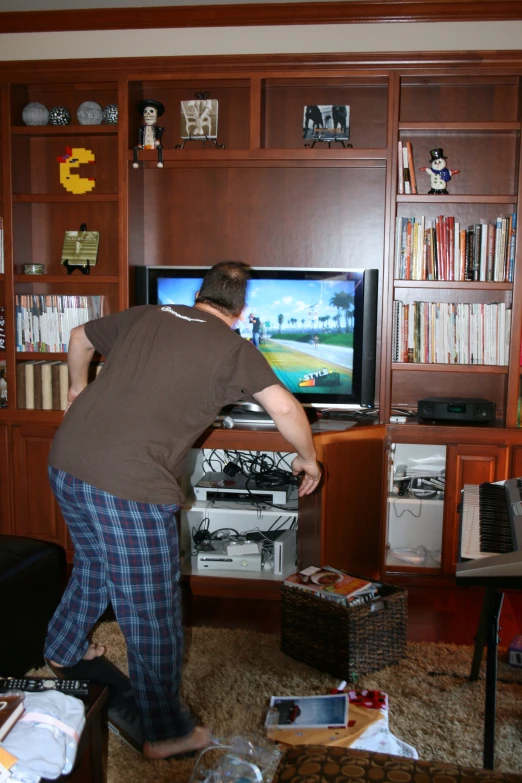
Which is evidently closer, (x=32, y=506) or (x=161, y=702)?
(x=161, y=702)

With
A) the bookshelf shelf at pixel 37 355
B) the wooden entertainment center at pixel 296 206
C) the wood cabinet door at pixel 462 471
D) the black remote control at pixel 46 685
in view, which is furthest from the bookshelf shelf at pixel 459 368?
the black remote control at pixel 46 685

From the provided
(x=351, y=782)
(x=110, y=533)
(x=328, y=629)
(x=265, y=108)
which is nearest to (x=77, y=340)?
(x=110, y=533)

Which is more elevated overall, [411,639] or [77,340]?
[77,340]

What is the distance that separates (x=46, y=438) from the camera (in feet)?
10.6

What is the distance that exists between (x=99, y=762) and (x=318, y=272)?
7.17 ft

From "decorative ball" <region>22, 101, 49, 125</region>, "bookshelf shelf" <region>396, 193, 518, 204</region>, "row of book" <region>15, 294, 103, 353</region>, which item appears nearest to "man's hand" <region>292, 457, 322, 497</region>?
"bookshelf shelf" <region>396, 193, 518, 204</region>

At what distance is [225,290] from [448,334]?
159 cm

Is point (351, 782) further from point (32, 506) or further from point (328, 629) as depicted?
point (32, 506)

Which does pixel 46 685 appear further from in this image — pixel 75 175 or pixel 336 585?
pixel 75 175

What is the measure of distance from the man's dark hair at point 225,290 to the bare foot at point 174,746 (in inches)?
45.5

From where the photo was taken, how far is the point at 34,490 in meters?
3.28

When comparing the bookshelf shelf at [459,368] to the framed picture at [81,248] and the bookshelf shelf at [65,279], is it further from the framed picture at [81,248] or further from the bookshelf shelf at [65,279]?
the framed picture at [81,248]

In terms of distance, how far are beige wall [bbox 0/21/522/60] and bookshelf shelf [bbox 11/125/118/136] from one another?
0.31 meters

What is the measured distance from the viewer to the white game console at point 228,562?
2.97 meters
